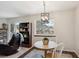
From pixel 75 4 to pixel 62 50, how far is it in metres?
0.82

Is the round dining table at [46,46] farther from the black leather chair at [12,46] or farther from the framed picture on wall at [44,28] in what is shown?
the black leather chair at [12,46]

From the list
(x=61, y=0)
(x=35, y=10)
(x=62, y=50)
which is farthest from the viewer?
(x=62, y=50)

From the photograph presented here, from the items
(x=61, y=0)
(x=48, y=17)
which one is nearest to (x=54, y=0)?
(x=61, y=0)

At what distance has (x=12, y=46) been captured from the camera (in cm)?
165

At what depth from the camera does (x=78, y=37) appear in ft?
5.63

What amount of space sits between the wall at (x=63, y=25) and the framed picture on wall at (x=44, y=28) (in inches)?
2.7

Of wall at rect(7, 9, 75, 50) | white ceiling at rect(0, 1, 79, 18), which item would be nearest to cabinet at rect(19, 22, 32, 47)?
wall at rect(7, 9, 75, 50)

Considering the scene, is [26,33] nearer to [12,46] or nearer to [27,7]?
[12,46]

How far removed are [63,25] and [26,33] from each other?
67cm

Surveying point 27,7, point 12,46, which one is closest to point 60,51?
point 12,46

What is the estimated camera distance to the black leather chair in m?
1.59

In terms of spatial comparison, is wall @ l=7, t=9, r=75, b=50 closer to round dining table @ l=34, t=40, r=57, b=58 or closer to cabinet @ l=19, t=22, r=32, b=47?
cabinet @ l=19, t=22, r=32, b=47

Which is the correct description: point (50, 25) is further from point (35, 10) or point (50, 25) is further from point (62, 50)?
point (62, 50)

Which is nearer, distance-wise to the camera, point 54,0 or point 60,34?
point 54,0
